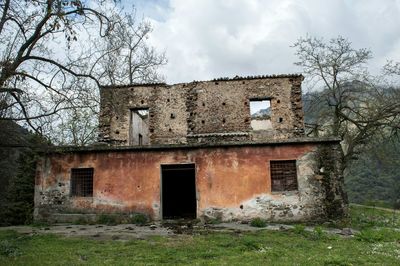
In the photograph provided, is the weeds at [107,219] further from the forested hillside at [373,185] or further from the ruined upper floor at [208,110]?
the forested hillside at [373,185]

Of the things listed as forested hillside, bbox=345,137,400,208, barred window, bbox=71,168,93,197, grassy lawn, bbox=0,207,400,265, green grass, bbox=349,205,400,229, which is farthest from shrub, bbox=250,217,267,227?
forested hillside, bbox=345,137,400,208

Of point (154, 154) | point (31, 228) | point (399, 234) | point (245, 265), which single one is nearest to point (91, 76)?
point (154, 154)

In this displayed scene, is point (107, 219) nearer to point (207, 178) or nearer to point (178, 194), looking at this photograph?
point (207, 178)

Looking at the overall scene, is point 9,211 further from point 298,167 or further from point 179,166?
point 298,167

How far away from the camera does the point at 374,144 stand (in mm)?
23797

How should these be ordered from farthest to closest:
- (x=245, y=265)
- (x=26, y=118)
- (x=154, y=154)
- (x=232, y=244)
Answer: (x=154, y=154) < (x=26, y=118) < (x=232, y=244) < (x=245, y=265)

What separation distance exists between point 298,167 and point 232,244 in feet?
20.0

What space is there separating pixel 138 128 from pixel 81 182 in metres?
10.5

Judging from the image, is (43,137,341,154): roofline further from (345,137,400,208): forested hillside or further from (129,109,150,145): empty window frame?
(345,137,400,208): forested hillside

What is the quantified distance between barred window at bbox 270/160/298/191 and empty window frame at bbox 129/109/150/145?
10595mm

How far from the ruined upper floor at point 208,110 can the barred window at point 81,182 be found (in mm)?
6641

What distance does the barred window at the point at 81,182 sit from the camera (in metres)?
16.3

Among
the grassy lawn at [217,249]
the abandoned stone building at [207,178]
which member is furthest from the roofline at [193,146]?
the grassy lawn at [217,249]

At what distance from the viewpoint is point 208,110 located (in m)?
23.3
